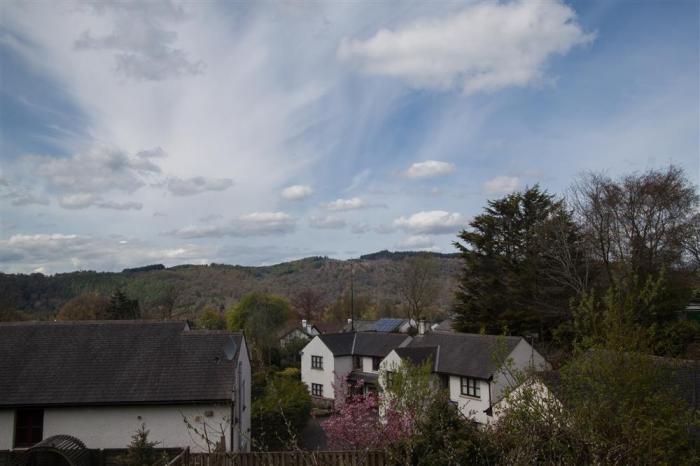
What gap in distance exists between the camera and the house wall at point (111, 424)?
16891 millimetres

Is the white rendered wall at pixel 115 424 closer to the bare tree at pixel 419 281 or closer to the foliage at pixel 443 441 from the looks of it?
the foliage at pixel 443 441

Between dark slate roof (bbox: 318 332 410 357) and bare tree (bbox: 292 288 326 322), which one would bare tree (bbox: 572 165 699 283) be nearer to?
dark slate roof (bbox: 318 332 410 357)

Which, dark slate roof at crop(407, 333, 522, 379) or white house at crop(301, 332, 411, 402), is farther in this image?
white house at crop(301, 332, 411, 402)

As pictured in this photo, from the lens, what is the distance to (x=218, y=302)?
4333 inches

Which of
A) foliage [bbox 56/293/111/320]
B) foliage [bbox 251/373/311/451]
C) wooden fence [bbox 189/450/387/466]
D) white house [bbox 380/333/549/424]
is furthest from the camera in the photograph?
foliage [bbox 56/293/111/320]

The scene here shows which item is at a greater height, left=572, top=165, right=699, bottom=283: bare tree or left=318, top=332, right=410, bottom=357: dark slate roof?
left=572, top=165, right=699, bottom=283: bare tree

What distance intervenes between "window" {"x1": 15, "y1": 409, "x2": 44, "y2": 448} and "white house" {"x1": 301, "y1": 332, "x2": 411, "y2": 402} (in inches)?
959

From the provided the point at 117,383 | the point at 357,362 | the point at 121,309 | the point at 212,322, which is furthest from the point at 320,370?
the point at 212,322

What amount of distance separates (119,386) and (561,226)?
82.3ft

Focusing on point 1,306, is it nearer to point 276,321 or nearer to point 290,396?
point 276,321

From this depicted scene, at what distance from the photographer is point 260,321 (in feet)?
164

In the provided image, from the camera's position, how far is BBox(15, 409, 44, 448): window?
55.9 ft

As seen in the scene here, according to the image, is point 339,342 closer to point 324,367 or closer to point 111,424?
point 324,367

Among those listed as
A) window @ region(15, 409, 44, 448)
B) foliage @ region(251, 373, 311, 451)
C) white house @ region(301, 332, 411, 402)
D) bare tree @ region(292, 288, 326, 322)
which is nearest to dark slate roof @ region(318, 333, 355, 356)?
white house @ region(301, 332, 411, 402)
